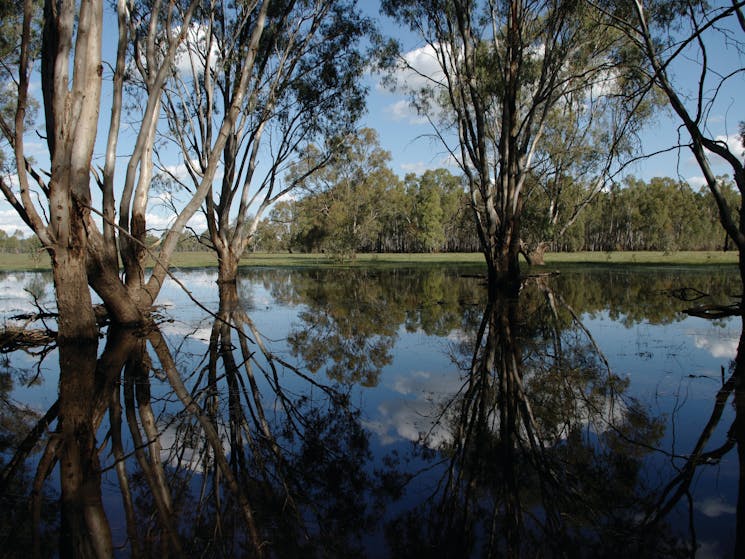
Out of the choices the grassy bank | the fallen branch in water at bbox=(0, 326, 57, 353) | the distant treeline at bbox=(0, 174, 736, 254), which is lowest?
the fallen branch in water at bbox=(0, 326, 57, 353)

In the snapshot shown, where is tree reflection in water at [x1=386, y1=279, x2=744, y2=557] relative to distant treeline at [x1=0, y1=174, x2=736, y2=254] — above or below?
below

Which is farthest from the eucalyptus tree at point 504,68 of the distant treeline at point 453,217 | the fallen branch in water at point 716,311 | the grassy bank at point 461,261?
the distant treeline at point 453,217

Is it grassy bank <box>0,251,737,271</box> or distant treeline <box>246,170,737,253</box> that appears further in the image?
distant treeline <box>246,170,737,253</box>

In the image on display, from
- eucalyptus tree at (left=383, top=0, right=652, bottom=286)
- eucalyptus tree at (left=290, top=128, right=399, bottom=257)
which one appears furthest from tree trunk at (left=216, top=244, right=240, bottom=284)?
eucalyptus tree at (left=290, top=128, right=399, bottom=257)

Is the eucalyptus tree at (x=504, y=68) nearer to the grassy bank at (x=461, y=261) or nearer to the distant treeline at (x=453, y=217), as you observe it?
the grassy bank at (x=461, y=261)

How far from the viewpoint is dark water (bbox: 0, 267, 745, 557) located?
2242 mm

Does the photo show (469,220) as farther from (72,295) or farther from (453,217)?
(72,295)

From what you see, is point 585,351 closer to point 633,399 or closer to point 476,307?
point 633,399

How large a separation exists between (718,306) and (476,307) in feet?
14.8

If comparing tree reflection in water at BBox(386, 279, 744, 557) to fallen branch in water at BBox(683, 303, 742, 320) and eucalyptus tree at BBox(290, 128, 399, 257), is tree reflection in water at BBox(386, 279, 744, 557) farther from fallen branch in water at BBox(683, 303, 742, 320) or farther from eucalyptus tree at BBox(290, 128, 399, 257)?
eucalyptus tree at BBox(290, 128, 399, 257)

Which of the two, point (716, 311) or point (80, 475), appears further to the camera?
point (716, 311)

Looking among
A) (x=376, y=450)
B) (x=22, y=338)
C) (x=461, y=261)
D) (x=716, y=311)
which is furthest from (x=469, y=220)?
(x=376, y=450)

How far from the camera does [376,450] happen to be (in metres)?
3.24

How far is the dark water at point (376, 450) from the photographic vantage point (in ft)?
7.36
